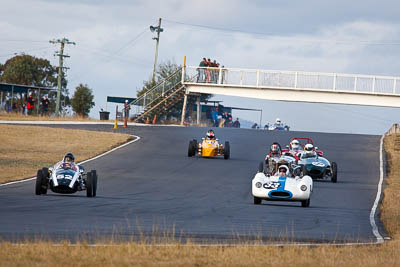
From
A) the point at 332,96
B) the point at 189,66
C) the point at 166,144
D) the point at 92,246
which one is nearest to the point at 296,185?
the point at 92,246

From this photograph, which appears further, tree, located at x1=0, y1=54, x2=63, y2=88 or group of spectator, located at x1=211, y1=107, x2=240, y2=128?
tree, located at x1=0, y1=54, x2=63, y2=88

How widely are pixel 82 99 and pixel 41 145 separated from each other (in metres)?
48.2

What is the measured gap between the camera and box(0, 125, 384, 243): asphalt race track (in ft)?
51.2

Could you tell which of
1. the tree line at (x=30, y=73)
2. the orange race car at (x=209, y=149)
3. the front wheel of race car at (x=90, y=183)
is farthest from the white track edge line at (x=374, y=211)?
the tree line at (x=30, y=73)

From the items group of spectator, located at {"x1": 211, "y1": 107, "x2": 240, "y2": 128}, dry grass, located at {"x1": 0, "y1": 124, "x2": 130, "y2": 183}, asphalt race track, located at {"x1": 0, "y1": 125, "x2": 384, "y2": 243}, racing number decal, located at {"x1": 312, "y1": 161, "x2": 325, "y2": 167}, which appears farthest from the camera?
group of spectator, located at {"x1": 211, "y1": 107, "x2": 240, "y2": 128}

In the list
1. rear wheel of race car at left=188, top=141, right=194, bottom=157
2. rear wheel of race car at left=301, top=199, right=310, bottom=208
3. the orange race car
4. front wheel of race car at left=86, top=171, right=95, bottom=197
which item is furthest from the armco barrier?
front wheel of race car at left=86, top=171, right=95, bottom=197

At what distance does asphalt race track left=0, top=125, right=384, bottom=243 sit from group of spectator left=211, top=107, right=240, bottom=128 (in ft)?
134

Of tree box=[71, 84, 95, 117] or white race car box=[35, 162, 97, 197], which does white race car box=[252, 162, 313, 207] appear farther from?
tree box=[71, 84, 95, 117]

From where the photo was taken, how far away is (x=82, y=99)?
92.4 metres

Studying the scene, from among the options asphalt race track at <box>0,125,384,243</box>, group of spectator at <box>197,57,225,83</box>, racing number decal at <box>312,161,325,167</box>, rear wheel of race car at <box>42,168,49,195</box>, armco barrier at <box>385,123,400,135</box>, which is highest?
group of spectator at <box>197,57,225,83</box>

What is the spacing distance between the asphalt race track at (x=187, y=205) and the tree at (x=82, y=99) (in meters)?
49.7

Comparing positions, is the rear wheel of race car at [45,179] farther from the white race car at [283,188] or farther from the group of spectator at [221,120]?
the group of spectator at [221,120]

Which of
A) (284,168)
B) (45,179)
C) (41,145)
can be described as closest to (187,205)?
(284,168)

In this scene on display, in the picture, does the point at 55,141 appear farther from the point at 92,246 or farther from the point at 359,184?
the point at 92,246
